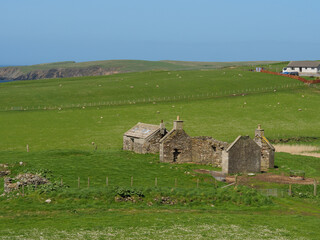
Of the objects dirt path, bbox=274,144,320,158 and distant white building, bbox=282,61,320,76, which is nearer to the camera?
dirt path, bbox=274,144,320,158

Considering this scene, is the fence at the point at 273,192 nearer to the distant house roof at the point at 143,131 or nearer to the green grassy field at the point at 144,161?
the green grassy field at the point at 144,161

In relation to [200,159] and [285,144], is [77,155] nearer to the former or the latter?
[200,159]

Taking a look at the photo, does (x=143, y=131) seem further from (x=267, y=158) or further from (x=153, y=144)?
(x=267, y=158)

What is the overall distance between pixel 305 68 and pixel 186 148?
382 feet

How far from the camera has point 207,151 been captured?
64500mm

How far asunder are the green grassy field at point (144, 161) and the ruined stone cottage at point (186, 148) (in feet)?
6.92

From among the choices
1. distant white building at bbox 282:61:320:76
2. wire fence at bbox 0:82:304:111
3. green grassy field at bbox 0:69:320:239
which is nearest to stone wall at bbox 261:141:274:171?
green grassy field at bbox 0:69:320:239

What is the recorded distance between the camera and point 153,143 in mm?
68562

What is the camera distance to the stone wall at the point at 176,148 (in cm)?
6375

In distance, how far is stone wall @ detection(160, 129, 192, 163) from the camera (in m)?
63.8

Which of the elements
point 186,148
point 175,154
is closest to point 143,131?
point 175,154

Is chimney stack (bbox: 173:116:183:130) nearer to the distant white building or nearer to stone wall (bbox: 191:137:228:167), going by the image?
stone wall (bbox: 191:137:228:167)

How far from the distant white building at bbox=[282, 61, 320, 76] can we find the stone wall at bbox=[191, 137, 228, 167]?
10718 cm

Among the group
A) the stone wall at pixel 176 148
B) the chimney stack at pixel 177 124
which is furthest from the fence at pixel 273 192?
the chimney stack at pixel 177 124
